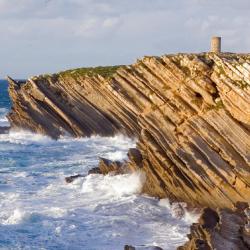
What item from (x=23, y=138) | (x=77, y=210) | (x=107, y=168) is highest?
(x=77, y=210)

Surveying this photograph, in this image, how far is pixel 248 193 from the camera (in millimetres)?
26250

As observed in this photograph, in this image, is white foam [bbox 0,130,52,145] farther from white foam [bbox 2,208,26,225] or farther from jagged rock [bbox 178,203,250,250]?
jagged rock [bbox 178,203,250,250]

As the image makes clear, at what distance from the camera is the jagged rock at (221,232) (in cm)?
2095

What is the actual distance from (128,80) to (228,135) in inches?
861

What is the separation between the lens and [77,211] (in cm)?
3036

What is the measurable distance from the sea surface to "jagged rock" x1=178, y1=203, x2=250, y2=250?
1535 millimetres

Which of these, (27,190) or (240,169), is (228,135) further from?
(27,190)

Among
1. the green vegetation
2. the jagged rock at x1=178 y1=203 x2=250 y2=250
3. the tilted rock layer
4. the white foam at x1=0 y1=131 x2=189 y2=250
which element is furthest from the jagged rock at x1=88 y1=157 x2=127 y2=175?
the green vegetation

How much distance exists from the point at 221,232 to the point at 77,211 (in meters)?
10.2

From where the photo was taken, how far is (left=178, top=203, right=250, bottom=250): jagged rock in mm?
20953

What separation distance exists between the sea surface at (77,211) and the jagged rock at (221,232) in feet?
5.04

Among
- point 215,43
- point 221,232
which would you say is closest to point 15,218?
point 221,232

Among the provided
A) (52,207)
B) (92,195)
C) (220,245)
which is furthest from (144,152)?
(220,245)

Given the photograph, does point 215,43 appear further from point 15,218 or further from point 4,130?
point 4,130
